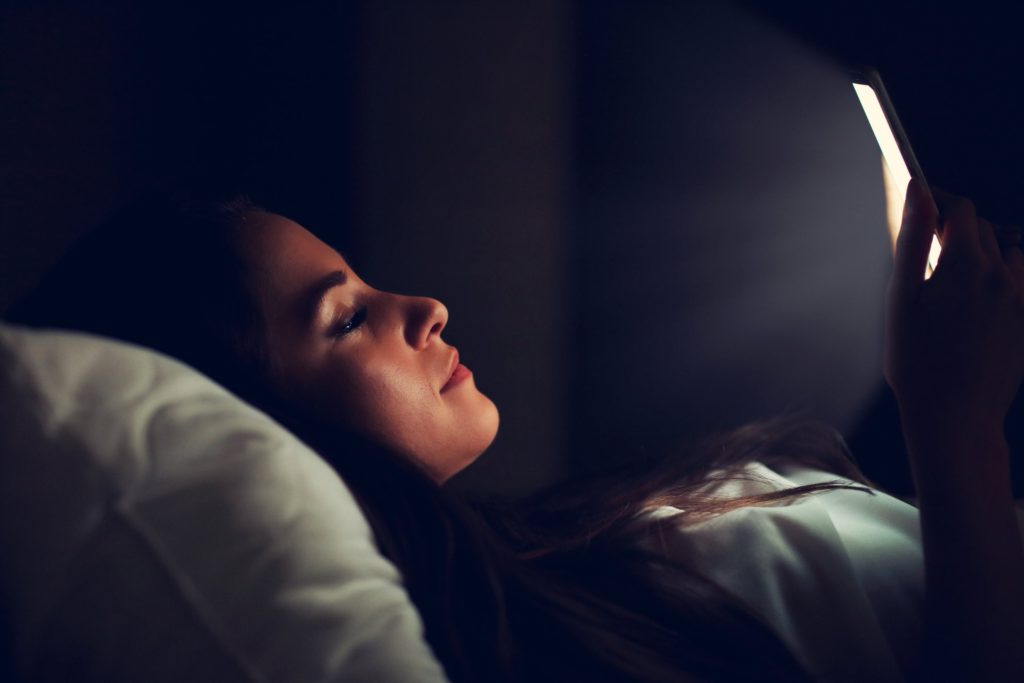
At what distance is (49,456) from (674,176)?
53.0 inches

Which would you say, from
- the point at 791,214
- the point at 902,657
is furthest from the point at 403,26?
the point at 902,657

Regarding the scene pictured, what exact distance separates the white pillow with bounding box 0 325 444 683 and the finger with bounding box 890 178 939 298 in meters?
0.53

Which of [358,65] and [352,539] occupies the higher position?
[358,65]

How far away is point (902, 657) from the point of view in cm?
65

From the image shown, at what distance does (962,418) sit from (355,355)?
23.3 inches

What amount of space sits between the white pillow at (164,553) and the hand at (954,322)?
498mm

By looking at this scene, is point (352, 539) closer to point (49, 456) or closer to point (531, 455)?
point (49, 456)

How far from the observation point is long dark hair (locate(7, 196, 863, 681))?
58cm

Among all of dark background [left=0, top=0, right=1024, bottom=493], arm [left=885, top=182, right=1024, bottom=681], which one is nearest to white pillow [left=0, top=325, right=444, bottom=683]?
arm [left=885, top=182, right=1024, bottom=681]

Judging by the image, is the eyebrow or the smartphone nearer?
the smartphone

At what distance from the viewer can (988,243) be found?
27.4 inches

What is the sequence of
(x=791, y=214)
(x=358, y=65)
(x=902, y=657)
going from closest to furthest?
(x=902, y=657)
(x=791, y=214)
(x=358, y=65)

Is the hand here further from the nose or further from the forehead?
the forehead

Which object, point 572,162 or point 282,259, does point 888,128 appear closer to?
point 282,259
